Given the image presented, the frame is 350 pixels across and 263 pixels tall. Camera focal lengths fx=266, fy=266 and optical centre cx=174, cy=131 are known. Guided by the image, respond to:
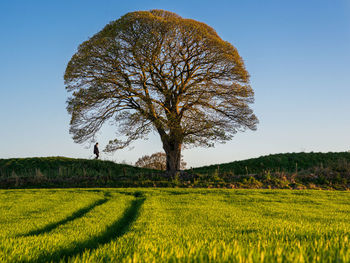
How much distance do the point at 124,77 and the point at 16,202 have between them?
11135 millimetres

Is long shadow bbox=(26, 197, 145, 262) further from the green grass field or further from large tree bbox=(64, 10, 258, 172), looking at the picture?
large tree bbox=(64, 10, 258, 172)

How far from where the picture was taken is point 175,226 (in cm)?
616

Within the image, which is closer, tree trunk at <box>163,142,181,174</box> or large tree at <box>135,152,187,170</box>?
tree trunk at <box>163,142,181,174</box>

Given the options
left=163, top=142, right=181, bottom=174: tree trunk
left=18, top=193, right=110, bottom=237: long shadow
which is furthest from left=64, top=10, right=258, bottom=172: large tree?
left=18, top=193, right=110, bottom=237: long shadow

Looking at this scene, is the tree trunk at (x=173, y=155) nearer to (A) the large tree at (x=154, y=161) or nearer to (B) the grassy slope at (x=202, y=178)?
(B) the grassy slope at (x=202, y=178)

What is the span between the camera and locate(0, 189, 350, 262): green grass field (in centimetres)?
199

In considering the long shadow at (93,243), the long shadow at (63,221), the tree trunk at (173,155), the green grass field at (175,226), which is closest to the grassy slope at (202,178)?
the tree trunk at (173,155)

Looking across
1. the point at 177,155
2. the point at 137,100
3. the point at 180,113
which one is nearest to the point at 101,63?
the point at 137,100

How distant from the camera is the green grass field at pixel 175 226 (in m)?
1.99

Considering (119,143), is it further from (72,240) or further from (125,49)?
(72,240)

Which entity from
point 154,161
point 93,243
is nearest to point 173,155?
point 154,161

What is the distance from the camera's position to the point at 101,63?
19.1 m

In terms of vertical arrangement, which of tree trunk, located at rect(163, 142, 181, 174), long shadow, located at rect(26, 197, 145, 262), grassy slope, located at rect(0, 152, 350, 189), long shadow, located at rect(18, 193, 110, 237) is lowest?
long shadow, located at rect(18, 193, 110, 237)

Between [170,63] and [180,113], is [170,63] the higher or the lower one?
the higher one
